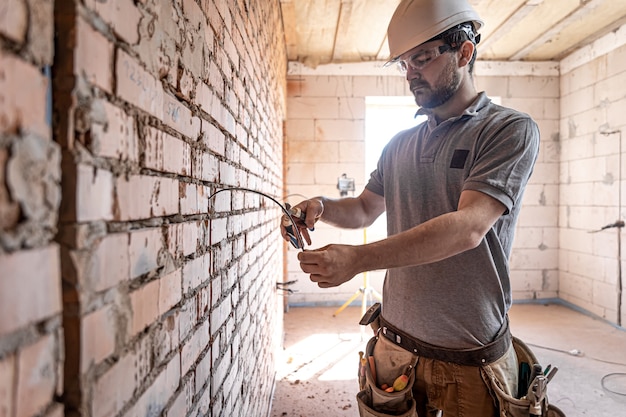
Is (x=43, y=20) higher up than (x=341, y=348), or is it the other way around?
(x=43, y=20)

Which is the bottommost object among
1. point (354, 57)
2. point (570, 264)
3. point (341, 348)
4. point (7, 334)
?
point (341, 348)

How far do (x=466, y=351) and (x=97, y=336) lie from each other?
47.0 inches

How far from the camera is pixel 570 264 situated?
5188mm

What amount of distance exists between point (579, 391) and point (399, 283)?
232cm

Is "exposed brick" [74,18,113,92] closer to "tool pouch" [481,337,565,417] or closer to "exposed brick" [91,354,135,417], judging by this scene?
"exposed brick" [91,354,135,417]

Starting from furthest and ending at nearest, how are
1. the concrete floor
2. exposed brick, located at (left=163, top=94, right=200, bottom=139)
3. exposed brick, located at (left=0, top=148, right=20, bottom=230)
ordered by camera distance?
the concrete floor
exposed brick, located at (left=163, top=94, right=200, bottom=139)
exposed brick, located at (left=0, top=148, right=20, bottom=230)

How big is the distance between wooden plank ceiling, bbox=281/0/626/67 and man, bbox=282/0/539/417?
257 cm

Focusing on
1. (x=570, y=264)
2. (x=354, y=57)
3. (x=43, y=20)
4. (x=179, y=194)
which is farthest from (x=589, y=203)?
(x=43, y=20)

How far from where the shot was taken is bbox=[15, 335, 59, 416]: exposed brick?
1.24 feet

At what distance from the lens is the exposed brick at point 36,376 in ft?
1.24

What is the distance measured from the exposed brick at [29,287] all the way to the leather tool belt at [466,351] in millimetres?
1243

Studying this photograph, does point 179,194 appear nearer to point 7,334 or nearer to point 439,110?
point 7,334

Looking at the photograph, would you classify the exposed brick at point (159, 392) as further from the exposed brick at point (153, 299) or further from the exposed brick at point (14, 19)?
the exposed brick at point (14, 19)

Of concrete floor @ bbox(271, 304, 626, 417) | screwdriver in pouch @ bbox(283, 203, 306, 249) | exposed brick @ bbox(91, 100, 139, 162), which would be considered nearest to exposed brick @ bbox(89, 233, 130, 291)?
exposed brick @ bbox(91, 100, 139, 162)
